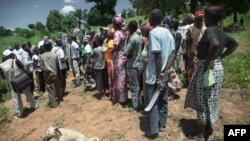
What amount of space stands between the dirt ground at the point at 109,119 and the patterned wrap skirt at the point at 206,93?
528mm

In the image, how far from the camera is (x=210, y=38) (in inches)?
147

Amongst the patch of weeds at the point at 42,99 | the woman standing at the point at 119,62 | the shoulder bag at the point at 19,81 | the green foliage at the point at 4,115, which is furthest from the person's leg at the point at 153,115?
the green foliage at the point at 4,115

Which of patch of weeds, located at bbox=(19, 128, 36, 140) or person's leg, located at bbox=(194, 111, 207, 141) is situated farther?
patch of weeds, located at bbox=(19, 128, 36, 140)

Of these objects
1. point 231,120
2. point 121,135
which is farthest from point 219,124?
point 121,135

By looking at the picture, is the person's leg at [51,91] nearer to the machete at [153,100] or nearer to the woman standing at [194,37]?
the woman standing at [194,37]

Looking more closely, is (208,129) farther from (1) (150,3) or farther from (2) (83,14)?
(2) (83,14)

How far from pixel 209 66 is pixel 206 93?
0.44 meters

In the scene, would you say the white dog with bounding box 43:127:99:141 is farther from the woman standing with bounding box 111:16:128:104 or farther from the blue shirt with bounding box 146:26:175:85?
the woman standing with bounding box 111:16:128:104

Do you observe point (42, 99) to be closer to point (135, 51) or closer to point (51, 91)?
point (51, 91)

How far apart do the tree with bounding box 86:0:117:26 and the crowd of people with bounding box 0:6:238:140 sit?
31.9 meters

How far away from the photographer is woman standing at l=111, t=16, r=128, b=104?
5.81 meters

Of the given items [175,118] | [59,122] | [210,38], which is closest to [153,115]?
[175,118]

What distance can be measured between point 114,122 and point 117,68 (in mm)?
1184

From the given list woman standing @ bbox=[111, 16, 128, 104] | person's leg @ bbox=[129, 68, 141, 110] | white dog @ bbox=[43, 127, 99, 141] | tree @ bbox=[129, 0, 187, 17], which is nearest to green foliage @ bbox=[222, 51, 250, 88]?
person's leg @ bbox=[129, 68, 141, 110]
